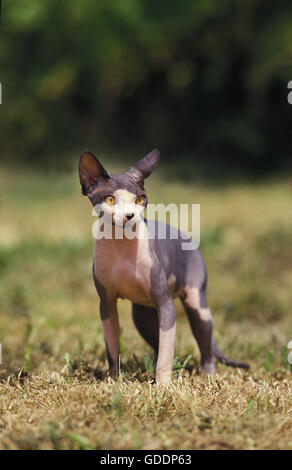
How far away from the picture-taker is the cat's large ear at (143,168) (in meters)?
2.40

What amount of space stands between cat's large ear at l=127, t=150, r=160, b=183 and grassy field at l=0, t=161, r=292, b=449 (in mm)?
797

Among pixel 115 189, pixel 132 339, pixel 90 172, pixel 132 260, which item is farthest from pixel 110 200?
pixel 132 339

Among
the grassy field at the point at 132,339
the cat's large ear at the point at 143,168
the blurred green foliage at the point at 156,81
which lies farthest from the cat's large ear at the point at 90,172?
the blurred green foliage at the point at 156,81

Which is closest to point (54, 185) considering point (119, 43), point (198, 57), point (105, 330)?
point (119, 43)

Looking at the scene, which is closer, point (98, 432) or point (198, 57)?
point (98, 432)

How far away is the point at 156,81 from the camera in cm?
1304

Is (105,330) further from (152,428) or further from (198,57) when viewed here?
(198,57)

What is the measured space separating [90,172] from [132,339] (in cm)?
167

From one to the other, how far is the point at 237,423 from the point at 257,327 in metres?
2.54

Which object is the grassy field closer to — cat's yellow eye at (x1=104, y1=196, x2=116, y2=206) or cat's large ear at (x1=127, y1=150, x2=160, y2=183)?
cat's yellow eye at (x1=104, y1=196, x2=116, y2=206)

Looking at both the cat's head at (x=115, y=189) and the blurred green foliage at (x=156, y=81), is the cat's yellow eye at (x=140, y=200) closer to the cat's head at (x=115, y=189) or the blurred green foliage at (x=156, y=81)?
the cat's head at (x=115, y=189)

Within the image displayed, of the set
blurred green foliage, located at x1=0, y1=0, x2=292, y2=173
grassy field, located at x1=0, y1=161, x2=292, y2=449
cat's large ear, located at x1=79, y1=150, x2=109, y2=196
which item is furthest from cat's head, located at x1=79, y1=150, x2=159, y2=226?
blurred green foliage, located at x1=0, y1=0, x2=292, y2=173

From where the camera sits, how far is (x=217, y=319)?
177 inches
